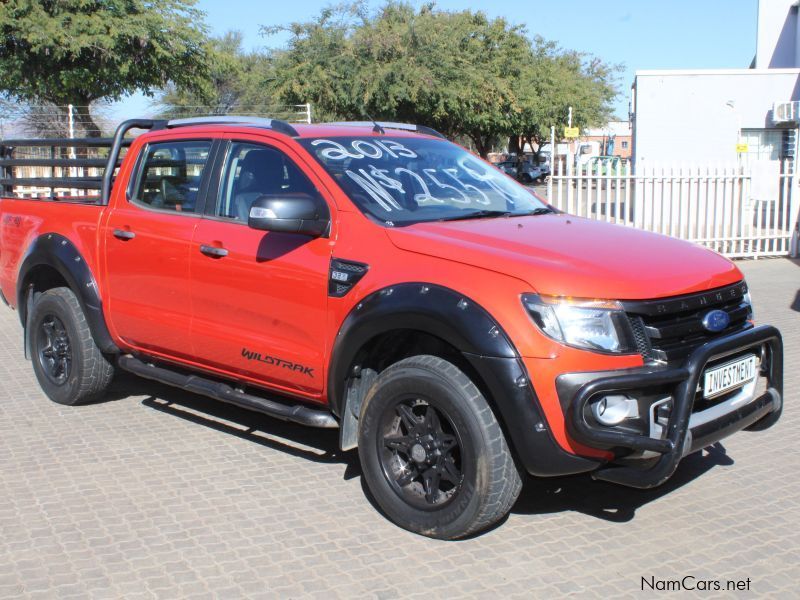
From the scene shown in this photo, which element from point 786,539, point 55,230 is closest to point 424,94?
point 55,230

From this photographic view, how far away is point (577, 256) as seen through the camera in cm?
392

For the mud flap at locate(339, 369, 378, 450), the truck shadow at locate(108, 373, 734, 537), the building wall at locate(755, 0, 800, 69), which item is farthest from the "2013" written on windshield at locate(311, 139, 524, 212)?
the building wall at locate(755, 0, 800, 69)

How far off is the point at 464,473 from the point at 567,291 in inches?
36.3

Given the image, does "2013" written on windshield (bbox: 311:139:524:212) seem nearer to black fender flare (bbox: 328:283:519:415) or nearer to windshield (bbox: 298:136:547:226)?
windshield (bbox: 298:136:547:226)

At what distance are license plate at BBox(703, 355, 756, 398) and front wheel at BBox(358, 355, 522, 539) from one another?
95cm

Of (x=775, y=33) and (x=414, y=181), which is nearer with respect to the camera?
(x=414, y=181)

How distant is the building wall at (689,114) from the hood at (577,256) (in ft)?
63.1

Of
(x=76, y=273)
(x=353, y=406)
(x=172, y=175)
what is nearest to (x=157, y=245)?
(x=172, y=175)

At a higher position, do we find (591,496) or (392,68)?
(392,68)

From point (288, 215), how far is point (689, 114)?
68.2 feet

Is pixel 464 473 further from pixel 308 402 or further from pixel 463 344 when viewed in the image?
pixel 308 402

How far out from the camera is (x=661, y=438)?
3645 millimetres

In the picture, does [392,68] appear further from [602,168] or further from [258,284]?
[258,284]

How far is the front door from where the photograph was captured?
447 cm
